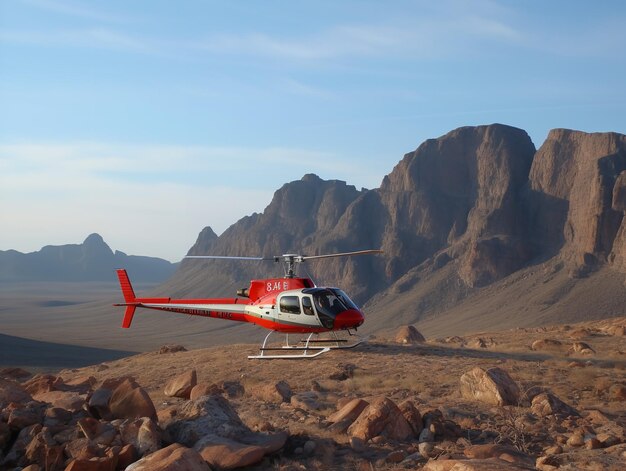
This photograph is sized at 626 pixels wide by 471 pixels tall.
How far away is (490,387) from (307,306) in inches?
252

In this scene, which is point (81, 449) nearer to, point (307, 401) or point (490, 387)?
point (307, 401)

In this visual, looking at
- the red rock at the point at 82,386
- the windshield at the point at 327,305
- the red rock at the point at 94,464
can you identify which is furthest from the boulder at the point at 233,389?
the red rock at the point at 94,464

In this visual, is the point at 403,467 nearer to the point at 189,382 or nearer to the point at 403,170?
the point at 189,382

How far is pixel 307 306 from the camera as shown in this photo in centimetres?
2086

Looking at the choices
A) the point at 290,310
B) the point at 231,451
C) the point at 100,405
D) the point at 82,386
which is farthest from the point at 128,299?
the point at 231,451

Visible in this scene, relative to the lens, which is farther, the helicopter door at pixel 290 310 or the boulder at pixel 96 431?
the helicopter door at pixel 290 310

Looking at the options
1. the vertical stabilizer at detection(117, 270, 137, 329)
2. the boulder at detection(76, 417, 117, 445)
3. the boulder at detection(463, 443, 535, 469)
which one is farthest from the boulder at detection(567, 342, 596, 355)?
the boulder at detection(76, 417, 117, 445)

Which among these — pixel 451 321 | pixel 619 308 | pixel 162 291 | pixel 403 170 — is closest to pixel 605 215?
pixel 619 308

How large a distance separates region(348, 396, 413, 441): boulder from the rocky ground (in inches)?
1.0

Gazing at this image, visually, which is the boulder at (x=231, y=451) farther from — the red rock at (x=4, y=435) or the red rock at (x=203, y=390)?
the red rock at (x=203, y=390)

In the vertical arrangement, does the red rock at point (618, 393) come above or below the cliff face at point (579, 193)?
below

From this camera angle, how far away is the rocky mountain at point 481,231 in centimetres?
9031

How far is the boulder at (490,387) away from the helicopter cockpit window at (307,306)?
5.27 meters

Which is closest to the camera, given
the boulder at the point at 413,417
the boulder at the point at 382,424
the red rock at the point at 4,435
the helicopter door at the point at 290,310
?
the boulder at the point at 382,424
